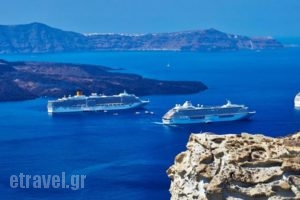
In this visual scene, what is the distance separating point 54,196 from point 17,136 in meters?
13.5

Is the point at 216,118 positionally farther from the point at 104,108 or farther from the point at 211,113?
the point at 104,108

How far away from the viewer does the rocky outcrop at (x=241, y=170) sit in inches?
188

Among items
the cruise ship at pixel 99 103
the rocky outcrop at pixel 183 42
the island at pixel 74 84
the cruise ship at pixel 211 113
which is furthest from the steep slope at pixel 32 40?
the cruise ship at pixel 211 113

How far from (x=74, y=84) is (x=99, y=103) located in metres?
14.4

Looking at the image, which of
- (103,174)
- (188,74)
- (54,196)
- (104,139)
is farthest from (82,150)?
(188,74)

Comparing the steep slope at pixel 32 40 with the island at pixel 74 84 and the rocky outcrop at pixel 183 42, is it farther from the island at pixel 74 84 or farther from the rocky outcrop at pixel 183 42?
the island at pixel 74 84

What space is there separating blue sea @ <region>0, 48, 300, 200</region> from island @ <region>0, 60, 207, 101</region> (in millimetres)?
2047

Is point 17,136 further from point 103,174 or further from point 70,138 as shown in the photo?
point 103,174

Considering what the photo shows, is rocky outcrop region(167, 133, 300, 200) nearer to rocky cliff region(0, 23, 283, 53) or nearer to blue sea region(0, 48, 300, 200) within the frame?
blue sea region(0, 48, 300, 200)

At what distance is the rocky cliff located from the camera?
121 m

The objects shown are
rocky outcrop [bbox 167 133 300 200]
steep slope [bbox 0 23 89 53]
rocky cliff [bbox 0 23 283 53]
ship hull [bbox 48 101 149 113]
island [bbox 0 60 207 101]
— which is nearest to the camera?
rocky outcrop [bbox 167 133 300 200]

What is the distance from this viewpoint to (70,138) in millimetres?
30438

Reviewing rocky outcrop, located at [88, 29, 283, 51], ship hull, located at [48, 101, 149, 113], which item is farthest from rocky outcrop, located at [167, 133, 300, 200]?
rocky outcrop, located at [88, 29, 283, 51]

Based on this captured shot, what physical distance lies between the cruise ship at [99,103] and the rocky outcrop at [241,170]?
38548mm
